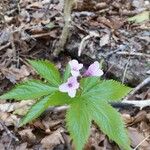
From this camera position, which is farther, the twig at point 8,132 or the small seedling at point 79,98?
the twig at point 8,132

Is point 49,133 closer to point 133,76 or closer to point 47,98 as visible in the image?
point 47,98

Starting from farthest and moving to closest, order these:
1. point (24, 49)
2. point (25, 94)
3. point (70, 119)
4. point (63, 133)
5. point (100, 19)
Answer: point (100, 19) → point (24, 49) → point (63, 133) → point (25, 94) → point (70, 119)

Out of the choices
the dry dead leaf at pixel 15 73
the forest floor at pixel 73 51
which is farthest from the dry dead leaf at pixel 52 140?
the dry dead leaf at pixel 15 73

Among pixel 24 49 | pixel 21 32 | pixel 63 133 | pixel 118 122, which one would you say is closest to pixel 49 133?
pixel 63 133

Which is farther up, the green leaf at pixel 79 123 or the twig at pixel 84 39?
the green leaf at pixel 79 123

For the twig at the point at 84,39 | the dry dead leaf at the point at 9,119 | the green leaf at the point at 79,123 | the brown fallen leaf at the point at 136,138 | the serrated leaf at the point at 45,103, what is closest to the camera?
the green leaf at the point at 79,123

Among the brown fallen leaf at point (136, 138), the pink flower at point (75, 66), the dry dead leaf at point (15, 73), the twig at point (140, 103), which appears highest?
the pink flower at point (75, 66)

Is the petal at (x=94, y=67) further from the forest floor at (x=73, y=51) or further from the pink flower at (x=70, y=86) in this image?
the forest floor at (x=73, y=51)
